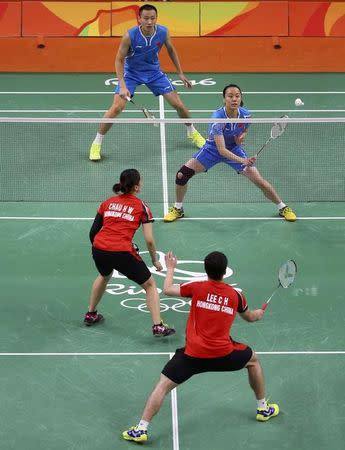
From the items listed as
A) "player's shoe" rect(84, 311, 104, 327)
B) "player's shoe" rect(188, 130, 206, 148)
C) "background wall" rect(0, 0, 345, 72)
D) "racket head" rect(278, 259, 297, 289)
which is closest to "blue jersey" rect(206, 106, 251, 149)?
"player's shoe" rect(188, 130, 206, 148)

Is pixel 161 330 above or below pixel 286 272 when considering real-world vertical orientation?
below

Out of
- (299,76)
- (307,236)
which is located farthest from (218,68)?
(307,236)

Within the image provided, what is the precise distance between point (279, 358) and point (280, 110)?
298 inches

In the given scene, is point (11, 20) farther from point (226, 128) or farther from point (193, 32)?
point (226, 128)

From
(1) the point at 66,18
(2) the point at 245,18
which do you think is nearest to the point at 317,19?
(2) the point at 245,18

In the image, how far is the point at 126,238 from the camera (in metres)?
9.73

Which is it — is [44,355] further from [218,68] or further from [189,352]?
[218,68]

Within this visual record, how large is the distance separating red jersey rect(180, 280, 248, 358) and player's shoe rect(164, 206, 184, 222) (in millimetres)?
4794

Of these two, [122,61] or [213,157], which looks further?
[122,61]

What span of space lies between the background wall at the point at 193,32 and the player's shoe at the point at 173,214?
625cm

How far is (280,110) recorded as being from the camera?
16.5m

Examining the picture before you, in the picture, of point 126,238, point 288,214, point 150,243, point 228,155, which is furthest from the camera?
point 288,214

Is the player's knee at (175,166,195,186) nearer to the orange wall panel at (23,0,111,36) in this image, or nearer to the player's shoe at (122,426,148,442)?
the player's shoe at (122,426,148,442)

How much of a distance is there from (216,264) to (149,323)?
8.51 feet
